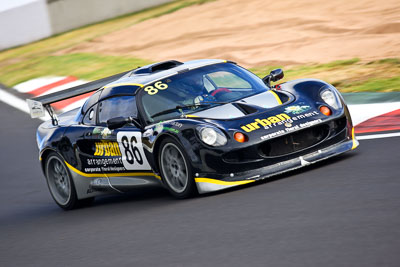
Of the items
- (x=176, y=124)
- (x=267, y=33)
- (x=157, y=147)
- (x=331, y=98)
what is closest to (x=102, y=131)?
(x=157, y=147)

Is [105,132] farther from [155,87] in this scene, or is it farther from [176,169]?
[176,169]

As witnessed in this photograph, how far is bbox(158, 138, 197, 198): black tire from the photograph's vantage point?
22.1 ft

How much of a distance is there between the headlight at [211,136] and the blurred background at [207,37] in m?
4.66

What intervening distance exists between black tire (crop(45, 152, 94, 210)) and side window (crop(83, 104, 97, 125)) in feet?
1.67

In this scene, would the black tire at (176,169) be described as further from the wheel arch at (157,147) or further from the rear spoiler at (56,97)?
the rear spoiler at (56,97)

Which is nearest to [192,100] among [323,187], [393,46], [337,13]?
[323,187]

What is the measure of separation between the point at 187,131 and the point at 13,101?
10.3 metres

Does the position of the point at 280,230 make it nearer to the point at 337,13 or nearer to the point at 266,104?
the point at 266,104

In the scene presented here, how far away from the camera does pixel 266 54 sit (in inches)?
604

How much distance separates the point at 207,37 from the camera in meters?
Result: 18.2

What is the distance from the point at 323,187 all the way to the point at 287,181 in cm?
55

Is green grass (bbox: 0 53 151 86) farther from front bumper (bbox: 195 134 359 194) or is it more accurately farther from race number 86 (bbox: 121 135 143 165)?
front bumper (bbox: 195 134 359 194)

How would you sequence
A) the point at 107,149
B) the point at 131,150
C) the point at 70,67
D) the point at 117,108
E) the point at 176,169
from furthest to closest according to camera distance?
the point at 70,67 → the point at 117,108 → the point at 107,149 → the point at 131,150 → the point at 176,169

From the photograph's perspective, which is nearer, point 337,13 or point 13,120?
point 13,120
